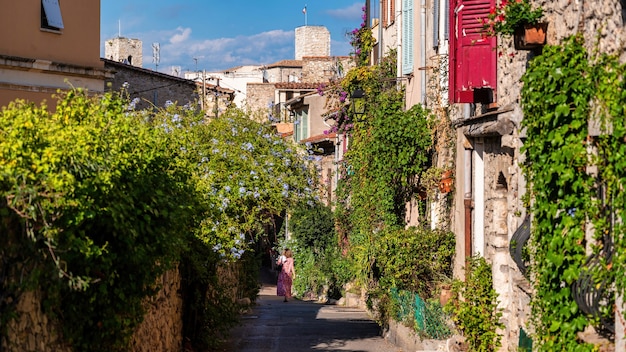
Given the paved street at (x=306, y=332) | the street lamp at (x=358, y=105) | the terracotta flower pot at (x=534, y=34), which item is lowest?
the paved street at (x=306, y=332)

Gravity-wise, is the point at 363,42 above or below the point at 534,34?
above

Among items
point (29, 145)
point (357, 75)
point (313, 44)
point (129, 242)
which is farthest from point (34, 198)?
point (313, 44)

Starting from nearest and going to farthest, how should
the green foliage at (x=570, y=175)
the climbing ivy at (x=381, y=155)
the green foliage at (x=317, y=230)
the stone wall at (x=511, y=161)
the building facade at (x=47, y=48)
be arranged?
the green foliage at (x=570, y=175) < the stone wall at (x=511, y=161) < the climbing ivy at (x=381, y=155) < the building facade at (x=47, y=48) < the green foliage at (x=317, y=230)

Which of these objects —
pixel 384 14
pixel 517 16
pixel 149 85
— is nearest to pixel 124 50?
pixel 149 85

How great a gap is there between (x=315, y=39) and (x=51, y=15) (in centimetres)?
4930

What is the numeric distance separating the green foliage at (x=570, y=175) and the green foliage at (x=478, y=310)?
3.70m

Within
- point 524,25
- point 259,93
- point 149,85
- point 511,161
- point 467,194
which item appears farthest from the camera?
point 259,93

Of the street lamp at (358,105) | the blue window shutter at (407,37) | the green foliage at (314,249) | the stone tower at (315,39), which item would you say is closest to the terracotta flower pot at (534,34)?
the blue window shutter at (407,37)

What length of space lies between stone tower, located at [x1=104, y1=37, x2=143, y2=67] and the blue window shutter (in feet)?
132

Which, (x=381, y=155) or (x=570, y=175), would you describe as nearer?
(x=570, y=175)

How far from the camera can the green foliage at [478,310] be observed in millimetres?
13859

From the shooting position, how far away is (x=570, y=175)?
888 centimetres

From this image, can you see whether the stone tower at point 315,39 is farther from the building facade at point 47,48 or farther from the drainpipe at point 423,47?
the drainpipe at point 423,47

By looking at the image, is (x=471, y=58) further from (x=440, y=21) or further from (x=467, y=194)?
(x=440, y=21)
